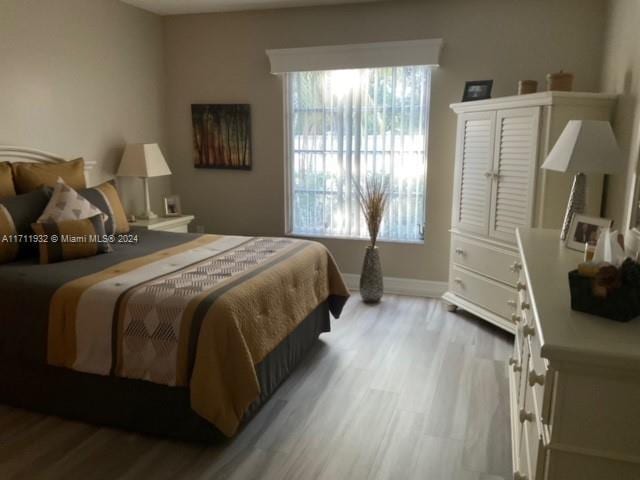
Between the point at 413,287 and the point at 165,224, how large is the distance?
2191 millimetres

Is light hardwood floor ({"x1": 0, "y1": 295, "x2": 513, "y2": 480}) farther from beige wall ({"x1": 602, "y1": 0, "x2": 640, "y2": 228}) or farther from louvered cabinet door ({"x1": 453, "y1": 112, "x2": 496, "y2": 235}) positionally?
beige wall ({"x1": 602, "y1": 0, "x2": 640, "y2": 228})

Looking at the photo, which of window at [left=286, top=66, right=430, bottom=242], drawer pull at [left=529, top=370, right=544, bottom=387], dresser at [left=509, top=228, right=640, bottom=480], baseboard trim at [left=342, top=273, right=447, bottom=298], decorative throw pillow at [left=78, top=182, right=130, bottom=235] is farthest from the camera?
baseboard trim at [left=342, top=273, right=447, bottom=298]

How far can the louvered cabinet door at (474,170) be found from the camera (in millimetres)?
3498

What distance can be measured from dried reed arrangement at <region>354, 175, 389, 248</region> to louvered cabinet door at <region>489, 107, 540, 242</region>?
97 centimetres

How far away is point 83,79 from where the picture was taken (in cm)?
388

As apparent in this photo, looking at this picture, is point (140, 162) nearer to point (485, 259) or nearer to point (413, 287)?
point (413, 287)

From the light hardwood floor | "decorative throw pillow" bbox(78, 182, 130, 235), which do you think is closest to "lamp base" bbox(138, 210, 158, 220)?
"decorative throw pillow" bbox(78, 182, 130, 235)

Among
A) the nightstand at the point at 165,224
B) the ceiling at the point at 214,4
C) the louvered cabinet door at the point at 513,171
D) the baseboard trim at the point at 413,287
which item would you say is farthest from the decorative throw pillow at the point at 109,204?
the louvered cabinet door at the point at 513,171

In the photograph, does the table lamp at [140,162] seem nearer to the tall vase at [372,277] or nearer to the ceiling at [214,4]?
the ceiling at [214,4]

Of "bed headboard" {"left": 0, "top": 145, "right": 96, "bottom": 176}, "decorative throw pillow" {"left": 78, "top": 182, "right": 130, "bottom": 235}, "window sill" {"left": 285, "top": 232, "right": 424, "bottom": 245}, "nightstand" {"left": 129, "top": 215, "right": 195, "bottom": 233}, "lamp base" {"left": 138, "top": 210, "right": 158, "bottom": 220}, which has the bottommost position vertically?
"window sill" {"left": 285, "top": 232, "right": 424, "bottom": 245}

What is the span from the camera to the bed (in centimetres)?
214

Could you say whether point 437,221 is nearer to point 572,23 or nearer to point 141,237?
point 572,23

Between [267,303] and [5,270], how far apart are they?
134 cm

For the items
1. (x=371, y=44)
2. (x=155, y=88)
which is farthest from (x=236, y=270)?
(x=155, y=88)
